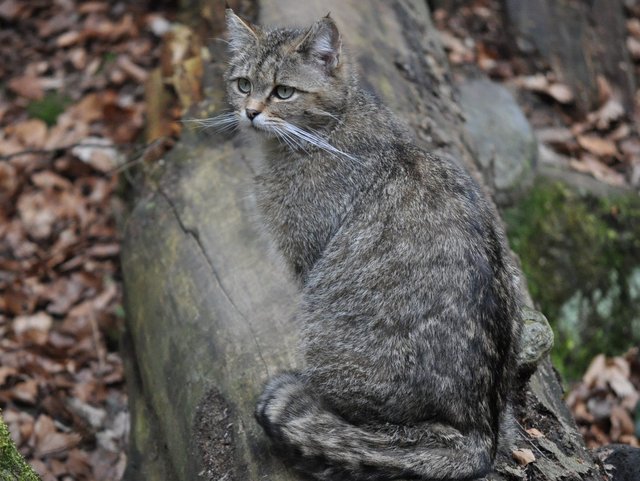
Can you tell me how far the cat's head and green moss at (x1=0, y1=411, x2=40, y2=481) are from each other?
1901mm

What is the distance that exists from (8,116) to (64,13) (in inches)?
60.1

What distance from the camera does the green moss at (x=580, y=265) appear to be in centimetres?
640

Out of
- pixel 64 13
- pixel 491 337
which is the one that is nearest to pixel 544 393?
pixel 491 337

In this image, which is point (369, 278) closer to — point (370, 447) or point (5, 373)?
point (370, 447)

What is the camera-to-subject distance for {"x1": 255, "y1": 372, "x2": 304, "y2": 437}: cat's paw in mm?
3412

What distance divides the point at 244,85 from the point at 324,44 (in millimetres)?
484

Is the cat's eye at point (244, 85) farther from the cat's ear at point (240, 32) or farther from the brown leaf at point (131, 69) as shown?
the brown leaf at point (131, 69)

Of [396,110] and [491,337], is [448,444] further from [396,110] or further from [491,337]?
[396,110]

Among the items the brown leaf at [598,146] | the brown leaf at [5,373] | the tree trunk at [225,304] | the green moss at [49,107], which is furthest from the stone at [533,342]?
the green moss at [49,107]

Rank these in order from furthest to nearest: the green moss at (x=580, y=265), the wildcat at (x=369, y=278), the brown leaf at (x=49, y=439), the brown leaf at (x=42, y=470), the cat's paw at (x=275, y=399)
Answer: the green moss at (x=580, y=265) → the brown leaf at (x=49, y=439) → the brown leaf at (x=42, y=470) → the cat's paw at (x=275, y=399) → the wildcat at (x=369, y=278)

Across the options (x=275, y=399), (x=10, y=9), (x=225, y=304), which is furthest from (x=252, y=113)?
(x=10, y=9)

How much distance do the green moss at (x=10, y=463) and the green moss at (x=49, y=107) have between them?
496 centimetres

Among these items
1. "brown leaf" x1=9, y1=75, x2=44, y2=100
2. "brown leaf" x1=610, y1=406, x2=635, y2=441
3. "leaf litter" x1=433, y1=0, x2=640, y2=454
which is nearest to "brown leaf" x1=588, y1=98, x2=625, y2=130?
"leaf litter" x1=433, y1=0, x2=640, y2=454

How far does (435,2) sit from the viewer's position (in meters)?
8.45
